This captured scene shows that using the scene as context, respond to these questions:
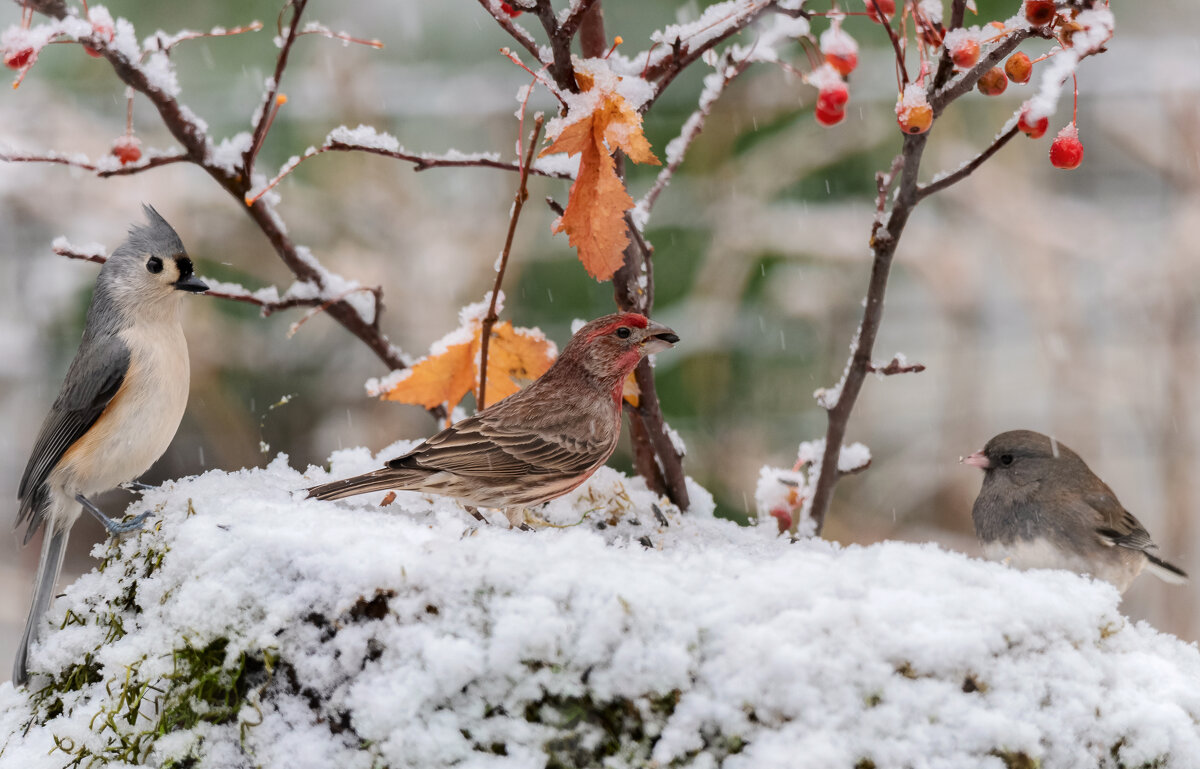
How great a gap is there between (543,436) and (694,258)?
3.36 meters

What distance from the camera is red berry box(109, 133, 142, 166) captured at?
206 cm

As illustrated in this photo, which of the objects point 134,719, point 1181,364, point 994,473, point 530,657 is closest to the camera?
point 530,657

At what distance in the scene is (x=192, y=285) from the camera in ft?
6.66

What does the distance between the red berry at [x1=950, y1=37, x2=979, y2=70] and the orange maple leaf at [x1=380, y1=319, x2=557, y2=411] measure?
3.21 ft

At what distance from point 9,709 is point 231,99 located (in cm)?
465

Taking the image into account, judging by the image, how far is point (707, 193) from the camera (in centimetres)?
495

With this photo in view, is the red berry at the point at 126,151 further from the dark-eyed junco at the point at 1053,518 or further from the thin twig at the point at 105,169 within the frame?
the dark-eyed junco at the point at 1053,518

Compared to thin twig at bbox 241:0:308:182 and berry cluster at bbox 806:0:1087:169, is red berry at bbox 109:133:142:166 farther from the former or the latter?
berry cluster at bbox 806:0:1087:169

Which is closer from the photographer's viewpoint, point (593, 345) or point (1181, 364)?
point (593, 345)

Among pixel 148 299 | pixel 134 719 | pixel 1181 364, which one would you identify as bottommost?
pixel 134 719

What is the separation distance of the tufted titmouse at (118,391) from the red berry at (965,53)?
146cm

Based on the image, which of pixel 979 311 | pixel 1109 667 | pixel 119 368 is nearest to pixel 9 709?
pixel 119 368

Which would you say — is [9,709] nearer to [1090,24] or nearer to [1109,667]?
[1109,667]

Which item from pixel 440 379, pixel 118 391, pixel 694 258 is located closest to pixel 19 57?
pixel 118 391
